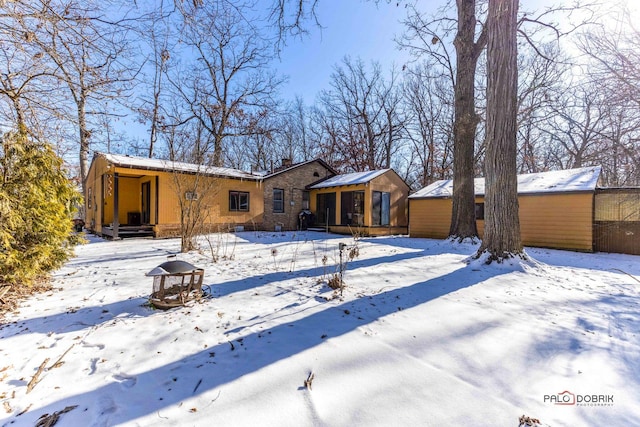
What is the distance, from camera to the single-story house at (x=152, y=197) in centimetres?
1127

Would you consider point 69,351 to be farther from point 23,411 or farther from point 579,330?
point 579,330

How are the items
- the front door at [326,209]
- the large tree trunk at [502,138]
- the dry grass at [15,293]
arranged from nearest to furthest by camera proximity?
1. the dry grass at [15,293]
2. the large tree trunk at [502,138]
3. the front door at [326,209]

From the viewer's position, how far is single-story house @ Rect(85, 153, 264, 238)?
1127 cm


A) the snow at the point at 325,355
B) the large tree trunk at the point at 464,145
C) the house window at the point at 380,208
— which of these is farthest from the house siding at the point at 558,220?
the snow at the point at 325,355

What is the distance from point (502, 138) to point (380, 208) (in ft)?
28.9

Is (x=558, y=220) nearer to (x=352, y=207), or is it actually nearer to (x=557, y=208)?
(x=557, y=208)

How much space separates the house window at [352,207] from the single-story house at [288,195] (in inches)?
100

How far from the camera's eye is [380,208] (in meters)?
15.0

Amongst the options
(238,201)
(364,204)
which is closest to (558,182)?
(364,204)

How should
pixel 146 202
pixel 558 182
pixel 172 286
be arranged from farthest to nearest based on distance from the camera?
pixel 146 202 → pixel 558 182 → pixel 172 286

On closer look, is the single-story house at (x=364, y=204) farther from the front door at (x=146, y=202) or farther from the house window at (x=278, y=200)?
the front door at (x=146, y=202)

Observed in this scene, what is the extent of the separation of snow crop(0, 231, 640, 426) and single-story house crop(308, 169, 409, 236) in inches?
384

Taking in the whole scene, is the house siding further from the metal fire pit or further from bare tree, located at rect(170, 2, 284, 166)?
bare tree, located at rect(170, 2, 284, 166)

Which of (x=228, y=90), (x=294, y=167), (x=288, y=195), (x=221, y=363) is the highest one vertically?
(x=228, y=90)
